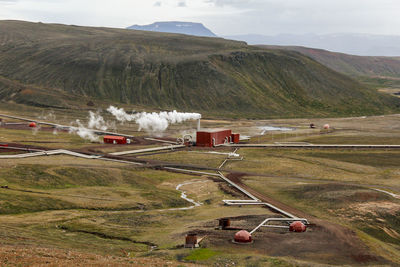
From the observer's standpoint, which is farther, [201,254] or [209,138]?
[209,138]

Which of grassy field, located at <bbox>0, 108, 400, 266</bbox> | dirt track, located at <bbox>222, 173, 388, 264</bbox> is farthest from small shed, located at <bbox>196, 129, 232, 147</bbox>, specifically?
dirt track, located at <bbox>222, 173, 388, 264</bbox>

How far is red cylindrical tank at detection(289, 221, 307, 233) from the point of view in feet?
208

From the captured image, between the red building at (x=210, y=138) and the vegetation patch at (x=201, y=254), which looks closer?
the vegetation patch at (x=201, y=254)

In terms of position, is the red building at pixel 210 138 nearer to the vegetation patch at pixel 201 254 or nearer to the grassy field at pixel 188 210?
the grassy field at pixel 188 210

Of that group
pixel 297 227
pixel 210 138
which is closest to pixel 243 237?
pixel 297 227

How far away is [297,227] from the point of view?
209 ft

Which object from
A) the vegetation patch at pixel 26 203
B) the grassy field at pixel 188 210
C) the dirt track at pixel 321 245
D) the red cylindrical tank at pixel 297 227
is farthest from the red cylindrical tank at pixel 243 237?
the vegetation patch at pixel 26 203

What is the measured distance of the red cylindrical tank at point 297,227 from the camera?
63.4m

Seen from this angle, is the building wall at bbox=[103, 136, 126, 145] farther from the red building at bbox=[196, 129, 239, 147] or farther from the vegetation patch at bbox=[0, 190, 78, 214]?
the vegetation patch at bbox=[0, 190, 78, 214]

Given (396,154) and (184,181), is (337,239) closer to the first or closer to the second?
(184,181)

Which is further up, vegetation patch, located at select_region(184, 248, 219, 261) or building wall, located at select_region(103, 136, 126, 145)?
vegetation patch, located at select_region(184, 248, 219, 261)

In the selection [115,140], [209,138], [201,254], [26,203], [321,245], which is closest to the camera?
[201,254]

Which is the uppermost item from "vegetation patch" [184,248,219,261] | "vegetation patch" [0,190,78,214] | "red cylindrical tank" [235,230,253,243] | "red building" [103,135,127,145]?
"red cylindrical tank" [235,230,253,243]

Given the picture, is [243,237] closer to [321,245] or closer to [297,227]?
[321,245]
